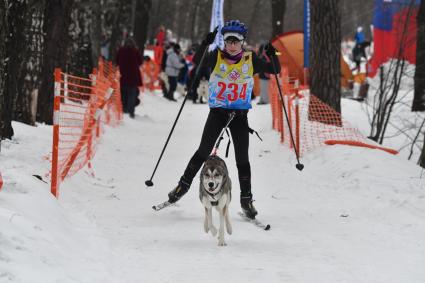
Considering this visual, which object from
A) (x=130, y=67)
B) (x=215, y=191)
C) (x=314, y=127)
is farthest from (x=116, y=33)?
(x=215, y=191)

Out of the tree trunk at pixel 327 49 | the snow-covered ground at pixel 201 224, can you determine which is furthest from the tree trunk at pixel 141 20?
the snow-covered ground at pixel 201 224

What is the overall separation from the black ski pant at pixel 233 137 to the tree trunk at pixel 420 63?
334 inches

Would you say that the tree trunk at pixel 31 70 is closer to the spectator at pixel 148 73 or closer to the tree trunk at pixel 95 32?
the tree trunk at pixel 95 32

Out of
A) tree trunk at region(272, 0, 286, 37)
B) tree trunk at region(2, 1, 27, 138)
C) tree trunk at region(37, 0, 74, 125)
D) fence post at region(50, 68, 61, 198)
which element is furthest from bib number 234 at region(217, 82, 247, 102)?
tree trunk at region(272, 0, 286, 37)

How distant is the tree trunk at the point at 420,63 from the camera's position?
49.3 ft

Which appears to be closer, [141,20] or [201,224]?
[201,224]

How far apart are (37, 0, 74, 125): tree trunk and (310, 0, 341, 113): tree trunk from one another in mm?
4569

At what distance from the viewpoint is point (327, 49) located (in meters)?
12.1

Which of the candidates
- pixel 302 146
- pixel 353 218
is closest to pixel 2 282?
pixel 353 218

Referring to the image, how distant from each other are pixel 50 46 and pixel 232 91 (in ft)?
19.9

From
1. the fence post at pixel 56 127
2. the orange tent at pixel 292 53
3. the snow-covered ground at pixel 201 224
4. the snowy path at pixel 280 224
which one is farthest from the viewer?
the orange tent at pixel 292 53

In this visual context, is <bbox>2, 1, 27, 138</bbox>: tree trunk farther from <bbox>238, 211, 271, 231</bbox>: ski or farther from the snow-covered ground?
<bbox>238, 211, 271, 231</bbox>: ski

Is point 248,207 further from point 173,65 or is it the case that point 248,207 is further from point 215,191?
point 173,65

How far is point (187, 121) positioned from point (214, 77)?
10.8 metres
